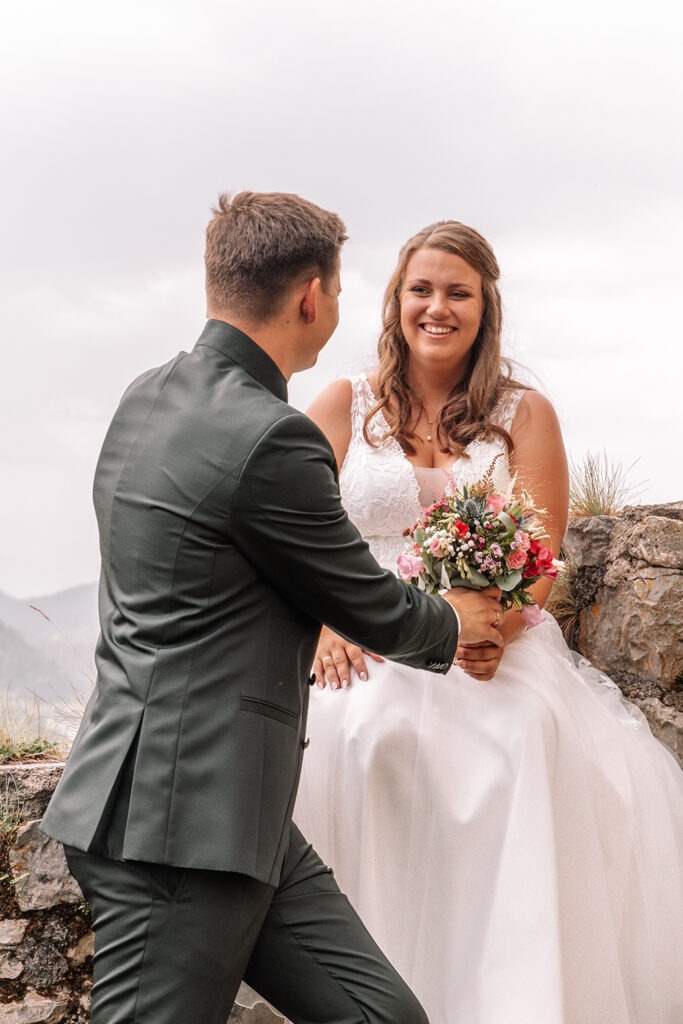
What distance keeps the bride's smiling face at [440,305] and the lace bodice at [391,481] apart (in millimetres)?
332

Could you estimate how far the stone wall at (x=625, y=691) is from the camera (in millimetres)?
3980

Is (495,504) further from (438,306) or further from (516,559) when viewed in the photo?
(438,306)

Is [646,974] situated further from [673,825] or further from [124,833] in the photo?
[124,833]

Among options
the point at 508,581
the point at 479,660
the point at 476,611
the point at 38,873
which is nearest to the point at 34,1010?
the point at 38,873

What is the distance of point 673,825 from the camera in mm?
3834

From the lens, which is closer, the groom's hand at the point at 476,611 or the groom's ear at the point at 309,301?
the groom's ear at the point at 309,301

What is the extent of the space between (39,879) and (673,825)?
224 cm

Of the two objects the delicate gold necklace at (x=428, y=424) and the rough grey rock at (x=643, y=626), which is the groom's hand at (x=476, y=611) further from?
the rough grey rock at (x=643, y=626)

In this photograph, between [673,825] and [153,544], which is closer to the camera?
[153,544]

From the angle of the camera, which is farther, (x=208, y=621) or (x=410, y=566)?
(x=410, y=566)

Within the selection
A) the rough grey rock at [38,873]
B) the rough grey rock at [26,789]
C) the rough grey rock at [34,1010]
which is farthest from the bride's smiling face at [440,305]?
the rough grey rock at [34,1010]

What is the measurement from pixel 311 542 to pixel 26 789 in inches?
88.6

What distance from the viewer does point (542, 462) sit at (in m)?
4.46

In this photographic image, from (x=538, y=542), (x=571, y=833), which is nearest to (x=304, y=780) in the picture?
(x=571, y=833)
